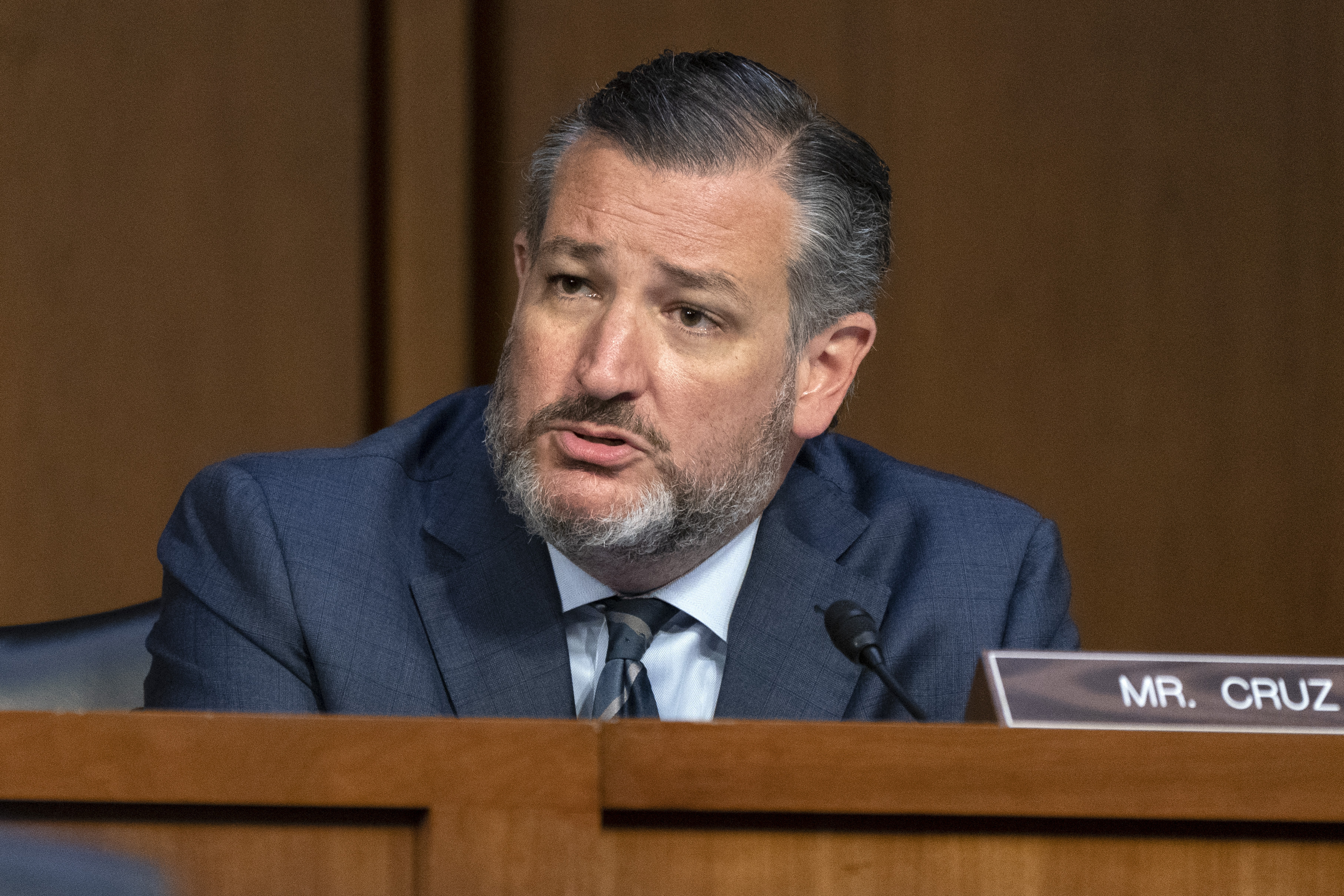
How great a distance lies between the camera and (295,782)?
2.25 feet

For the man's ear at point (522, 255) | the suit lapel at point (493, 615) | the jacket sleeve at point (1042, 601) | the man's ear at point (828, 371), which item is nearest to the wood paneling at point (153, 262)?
the man's ear at point (522, 255)

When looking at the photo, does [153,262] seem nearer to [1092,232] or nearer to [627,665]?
[627,665]

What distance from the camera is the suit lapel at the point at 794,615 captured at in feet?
4.43

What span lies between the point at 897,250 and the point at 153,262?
1362mm

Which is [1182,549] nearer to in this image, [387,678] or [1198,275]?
[1198,275]

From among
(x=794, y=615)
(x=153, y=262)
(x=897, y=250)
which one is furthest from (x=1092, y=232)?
(x=153, y=262)

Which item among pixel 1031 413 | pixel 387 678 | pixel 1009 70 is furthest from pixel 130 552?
pixel 1009 70

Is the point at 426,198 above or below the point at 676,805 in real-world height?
above

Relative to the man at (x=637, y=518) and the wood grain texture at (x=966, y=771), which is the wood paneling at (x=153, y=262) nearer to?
the man at (x=637, y=518)

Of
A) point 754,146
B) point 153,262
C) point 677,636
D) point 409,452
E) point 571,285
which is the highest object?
point 754,146

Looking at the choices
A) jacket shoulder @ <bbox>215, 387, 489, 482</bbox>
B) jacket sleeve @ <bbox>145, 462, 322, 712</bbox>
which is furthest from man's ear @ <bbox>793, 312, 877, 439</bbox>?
jacket sleeve @ <bbox>145, 462, 322, 712</bbox>

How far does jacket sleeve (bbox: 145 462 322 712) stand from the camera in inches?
50.5

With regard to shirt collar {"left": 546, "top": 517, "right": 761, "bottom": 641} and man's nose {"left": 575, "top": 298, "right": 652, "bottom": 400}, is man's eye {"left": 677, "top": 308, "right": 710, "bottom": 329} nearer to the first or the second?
man's nose {"left": 575, "top": 298, "right": 652, "bottom": 400}

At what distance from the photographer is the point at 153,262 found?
2.41 m
